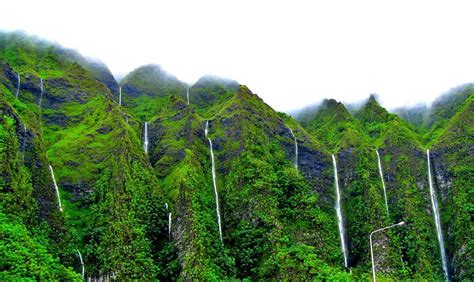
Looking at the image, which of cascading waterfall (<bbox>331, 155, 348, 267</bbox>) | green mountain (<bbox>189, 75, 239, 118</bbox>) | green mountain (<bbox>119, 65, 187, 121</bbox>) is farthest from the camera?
green mountain (<bbox>189, 75, 239, 118</bbox>)

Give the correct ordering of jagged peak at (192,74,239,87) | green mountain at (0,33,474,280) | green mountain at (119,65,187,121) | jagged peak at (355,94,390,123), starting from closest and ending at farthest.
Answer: green mountain at (0,33,474,280)
green mountain at (119,65,187,121)
jagged peak at (355,94,390,123)
jagged peak at (192,74,239,87)

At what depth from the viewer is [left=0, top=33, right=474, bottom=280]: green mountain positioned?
56.9 metres

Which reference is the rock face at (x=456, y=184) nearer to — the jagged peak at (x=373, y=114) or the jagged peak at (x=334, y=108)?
the jagged peak at (x=373, y=114)

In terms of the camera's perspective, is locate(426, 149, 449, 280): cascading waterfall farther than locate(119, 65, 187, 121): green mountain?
No

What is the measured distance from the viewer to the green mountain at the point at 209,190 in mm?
56938

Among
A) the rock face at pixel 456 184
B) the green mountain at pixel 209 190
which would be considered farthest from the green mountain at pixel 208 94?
the rock face at pixel 456 184

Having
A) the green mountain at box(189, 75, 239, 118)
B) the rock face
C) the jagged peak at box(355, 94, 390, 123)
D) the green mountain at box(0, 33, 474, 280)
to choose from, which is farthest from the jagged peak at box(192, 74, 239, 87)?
the rock face

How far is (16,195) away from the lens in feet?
172

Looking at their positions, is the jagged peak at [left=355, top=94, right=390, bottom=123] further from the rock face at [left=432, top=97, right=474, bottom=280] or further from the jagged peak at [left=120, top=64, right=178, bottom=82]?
the jagged peak at [left=120, top=64, right=178, bottom=82]

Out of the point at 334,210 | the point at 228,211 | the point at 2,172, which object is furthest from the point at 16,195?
the point at 334,210

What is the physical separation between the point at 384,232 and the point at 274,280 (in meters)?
20.9

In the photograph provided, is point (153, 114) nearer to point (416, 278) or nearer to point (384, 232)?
point (384, 232)

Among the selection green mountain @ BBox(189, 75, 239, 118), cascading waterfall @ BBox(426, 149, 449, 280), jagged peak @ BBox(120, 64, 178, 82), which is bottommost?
cascading waterfall @ BBox(426, 149, 449, 280)

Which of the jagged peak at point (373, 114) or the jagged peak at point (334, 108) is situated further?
the jagged peak at point (373, 114)
